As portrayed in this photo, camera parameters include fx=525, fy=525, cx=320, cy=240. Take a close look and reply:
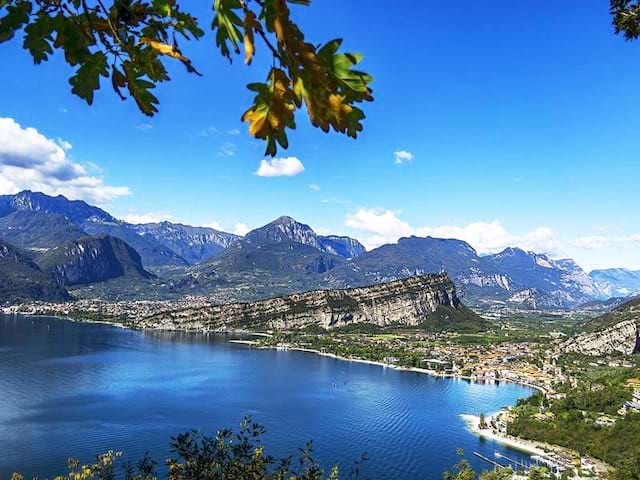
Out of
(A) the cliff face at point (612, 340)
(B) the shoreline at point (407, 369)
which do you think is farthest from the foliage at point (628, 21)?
(A) the cliff face at point (612, 340)

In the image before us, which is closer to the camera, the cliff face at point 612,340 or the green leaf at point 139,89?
the green leaf at point 139,89

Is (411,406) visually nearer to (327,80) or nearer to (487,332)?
(327,80)

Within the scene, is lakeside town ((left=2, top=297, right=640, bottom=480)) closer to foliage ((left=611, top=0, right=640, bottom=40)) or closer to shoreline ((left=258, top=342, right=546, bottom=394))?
shoreline ((left=258, top=342, right=546, bottom=394))

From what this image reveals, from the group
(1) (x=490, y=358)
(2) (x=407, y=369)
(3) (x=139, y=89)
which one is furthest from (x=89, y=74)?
(1) (x=490, y=358)

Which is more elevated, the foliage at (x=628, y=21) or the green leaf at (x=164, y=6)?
the foliage at (x=628, y=21)

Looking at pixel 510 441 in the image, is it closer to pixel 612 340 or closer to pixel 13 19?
pixel 13 19

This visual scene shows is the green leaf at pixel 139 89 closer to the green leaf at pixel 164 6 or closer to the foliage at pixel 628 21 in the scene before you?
the green leaf at pixel 164 6

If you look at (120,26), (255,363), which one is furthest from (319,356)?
(120,26)
